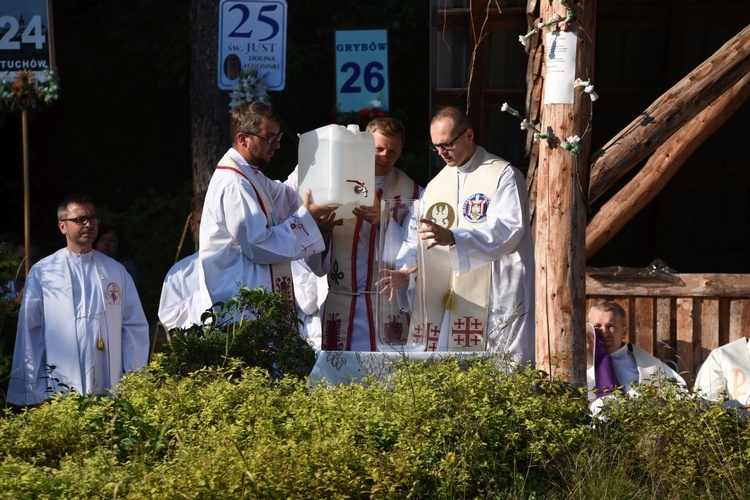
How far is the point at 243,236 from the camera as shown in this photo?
20.7 feet

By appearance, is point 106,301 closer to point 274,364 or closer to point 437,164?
point 274,364

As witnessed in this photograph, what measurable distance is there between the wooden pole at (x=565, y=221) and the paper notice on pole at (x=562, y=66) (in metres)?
0.03

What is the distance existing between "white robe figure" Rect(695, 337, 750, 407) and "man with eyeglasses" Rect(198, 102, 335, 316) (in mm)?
2530

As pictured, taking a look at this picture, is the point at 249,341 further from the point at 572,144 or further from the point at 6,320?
the point at 6,320

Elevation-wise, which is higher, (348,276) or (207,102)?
(207,102)

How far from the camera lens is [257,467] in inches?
157

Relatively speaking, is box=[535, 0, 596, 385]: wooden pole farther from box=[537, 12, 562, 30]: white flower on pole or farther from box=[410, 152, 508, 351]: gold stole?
box=[410, 152, 508, 351]: gold stole

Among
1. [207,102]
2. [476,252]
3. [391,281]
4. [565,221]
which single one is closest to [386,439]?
[391,281]

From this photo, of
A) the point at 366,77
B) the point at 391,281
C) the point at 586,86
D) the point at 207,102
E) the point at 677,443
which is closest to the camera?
the point at 677,443

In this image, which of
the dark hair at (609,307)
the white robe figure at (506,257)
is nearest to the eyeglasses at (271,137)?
the white robe figure at (506,257)

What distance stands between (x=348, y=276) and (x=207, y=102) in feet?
17.2

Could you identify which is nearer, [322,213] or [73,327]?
[322,213]

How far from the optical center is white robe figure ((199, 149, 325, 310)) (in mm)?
6301

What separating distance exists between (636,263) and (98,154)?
22.8 feet
